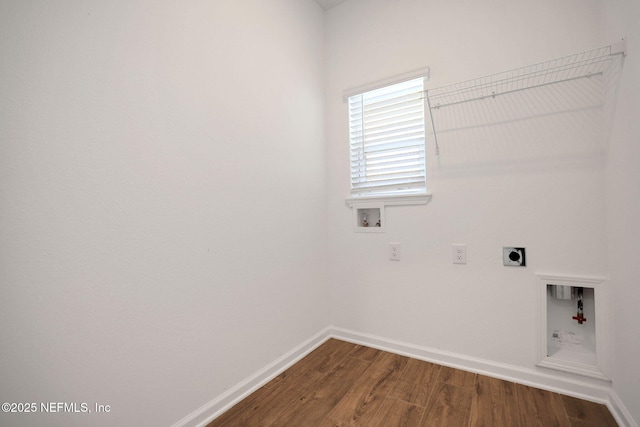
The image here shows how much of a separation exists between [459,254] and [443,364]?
74cm

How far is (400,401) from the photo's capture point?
1.48 m

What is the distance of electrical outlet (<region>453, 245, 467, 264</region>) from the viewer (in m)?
1.78

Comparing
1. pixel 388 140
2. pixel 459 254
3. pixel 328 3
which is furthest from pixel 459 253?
pixel 328 3

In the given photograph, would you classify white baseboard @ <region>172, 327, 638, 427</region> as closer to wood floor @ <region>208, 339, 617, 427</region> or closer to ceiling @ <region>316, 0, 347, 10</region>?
wood floor @ <region>208, 339, 617, 427</region>

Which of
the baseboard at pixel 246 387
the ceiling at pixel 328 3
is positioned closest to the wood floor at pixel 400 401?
the baseboard at pixel 246 387

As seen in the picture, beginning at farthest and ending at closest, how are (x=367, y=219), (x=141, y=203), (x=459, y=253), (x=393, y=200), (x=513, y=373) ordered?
(x=367, y=219) < (x=393, y=200) < (x=459, y=253) < (x=513, y=373) < (x=141, y=203)

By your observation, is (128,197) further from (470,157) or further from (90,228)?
(470,157)

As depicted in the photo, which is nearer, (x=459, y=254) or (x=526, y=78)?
(x=526, y=78)

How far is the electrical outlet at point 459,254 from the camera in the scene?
5.84ft

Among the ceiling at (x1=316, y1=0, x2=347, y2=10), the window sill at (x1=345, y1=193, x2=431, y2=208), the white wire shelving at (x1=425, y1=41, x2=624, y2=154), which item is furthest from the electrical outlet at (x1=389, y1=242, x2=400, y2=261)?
the ceiling at (x1=316, y1=0, x2=347, y2=10)

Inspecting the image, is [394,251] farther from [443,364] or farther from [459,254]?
[443,364]

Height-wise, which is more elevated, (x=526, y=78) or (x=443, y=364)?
(x=526, y=78)

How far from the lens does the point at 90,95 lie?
1010mm

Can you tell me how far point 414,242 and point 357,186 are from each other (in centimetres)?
61
